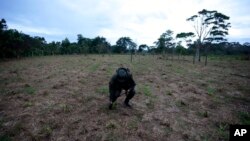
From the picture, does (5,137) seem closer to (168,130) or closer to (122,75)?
(122,75)

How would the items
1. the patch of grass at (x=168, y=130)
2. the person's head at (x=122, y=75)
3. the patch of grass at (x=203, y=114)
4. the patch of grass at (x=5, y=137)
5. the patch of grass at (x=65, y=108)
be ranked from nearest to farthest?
the patch of grass at (x=5, y=137)
the patch of grass at (x=168, y=130)
the person's head at (x=122, y=75)
the patch of grass at (x=203, y=114)
the patch of grass at (x=65, y=108)

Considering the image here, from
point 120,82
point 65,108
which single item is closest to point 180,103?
point 120,82

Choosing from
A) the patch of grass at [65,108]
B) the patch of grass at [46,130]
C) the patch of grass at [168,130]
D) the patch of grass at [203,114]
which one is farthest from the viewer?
the patch of grass at [65,108]

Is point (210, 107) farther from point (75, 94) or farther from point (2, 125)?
point (2, 125)

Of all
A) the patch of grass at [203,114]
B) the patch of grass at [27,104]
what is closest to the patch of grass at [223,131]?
the patch of grass at [203,114]

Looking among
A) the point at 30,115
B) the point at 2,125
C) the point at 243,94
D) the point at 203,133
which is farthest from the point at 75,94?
the point at 243,94

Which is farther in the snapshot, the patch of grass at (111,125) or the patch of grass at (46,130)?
the patch of grass at (111,125)

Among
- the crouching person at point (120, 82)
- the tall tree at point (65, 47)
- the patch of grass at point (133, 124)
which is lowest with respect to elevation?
the patch of grass at point (133, 124)

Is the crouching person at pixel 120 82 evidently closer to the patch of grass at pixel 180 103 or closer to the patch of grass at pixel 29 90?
the patch of grass at pixel 180 103

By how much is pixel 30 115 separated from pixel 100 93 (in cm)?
298

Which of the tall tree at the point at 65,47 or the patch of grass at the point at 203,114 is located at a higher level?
the tall tree at the point at 65,47

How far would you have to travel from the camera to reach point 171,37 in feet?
124

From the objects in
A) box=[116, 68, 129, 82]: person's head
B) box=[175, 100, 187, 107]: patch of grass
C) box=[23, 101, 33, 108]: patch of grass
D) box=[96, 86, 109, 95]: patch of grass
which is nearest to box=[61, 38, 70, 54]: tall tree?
box=[96, 86, 109, 95]: patch of grass

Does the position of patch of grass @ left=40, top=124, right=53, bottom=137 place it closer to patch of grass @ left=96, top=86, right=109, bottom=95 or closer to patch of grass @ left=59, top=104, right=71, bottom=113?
patch of grass @ left=59, top=104, right=71, bottom=113
